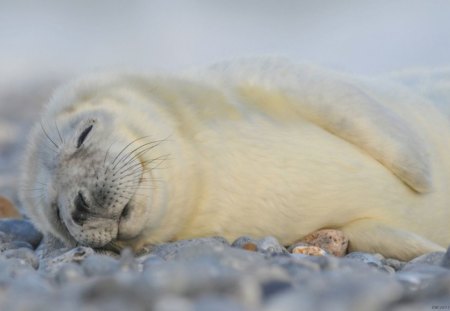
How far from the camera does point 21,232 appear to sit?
431 cm

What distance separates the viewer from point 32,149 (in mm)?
3867

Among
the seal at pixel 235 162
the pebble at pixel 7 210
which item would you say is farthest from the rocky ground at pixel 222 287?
the pebble at pixel 7 210

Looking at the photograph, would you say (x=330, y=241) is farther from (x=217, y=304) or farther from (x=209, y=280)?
(x=217, y=304)

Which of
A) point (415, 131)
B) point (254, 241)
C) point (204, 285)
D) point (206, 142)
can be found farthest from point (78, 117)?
point (204, 285)

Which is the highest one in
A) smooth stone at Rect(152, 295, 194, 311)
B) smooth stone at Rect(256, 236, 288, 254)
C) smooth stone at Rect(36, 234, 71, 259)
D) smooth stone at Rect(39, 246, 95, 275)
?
smooth stone at Rect(152, 295, 194, 311)

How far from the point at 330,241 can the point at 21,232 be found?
1.67 meters

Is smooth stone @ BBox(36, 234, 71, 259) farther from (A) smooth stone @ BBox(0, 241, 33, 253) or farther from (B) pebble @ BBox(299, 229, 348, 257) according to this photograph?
(B) pebble @ BBox(299, 229, 348, 257)

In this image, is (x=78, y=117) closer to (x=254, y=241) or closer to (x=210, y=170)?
(x=210, y=170)

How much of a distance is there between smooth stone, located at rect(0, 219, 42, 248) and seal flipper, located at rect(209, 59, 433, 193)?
126 cm

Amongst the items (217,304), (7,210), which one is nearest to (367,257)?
(217,304)

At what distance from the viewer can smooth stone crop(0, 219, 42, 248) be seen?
14.0 feet

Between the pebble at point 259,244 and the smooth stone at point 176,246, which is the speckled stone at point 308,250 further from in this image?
the smooth stone at point 176,246

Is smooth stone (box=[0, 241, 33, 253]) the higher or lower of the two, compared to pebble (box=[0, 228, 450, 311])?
lower

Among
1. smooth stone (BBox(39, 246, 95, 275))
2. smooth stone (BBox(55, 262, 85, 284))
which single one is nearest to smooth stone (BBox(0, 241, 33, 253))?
smooth stone (BBox(39, 246, 95, 275))
